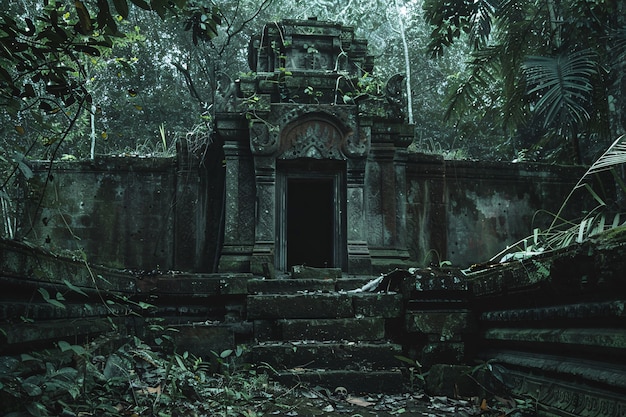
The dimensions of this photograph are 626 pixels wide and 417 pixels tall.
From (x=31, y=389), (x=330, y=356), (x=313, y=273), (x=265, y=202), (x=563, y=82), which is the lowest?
(x=330, y=356)

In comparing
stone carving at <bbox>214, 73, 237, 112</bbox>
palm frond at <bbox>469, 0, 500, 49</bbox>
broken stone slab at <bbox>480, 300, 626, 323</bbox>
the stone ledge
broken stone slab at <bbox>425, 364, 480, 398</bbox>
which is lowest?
broken stone slab at <bbox>425, 364, 480, 398</bbox>

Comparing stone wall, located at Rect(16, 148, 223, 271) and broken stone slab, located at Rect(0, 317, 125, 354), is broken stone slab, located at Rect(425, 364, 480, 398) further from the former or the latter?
stone wall, located at Rect(16, 148, 223, 271)

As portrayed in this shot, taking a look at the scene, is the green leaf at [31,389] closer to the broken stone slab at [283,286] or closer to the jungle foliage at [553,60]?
the broken stone slab at [283,286]

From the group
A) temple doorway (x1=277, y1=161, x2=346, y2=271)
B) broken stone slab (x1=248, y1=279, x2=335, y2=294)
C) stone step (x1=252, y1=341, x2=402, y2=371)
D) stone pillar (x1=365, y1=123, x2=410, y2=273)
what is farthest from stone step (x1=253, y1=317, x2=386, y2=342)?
temple doorway (x1=277, y1=161, x2=346, y2=271)

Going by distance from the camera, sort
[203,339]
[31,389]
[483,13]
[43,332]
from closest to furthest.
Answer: [31,389]
[43,332]
[203,339]
[483,13]

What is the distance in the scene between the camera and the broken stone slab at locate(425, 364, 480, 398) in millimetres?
3359

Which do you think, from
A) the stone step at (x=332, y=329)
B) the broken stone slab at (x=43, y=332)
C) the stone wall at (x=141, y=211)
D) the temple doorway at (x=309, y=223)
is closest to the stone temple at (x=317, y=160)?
the stone wall at (x=141, y=211)

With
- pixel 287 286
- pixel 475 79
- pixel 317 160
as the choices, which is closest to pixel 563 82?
pixel 475 79

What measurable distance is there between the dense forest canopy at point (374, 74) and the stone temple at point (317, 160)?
0.95 meters

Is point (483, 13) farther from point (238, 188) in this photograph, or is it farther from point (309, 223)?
point (238, 188)

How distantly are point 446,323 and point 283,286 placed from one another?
1.82 m

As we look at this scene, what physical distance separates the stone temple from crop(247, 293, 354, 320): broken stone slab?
2697 millimetres

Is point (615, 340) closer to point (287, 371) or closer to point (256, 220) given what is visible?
point (287, 371)

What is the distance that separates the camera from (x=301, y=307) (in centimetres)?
421
